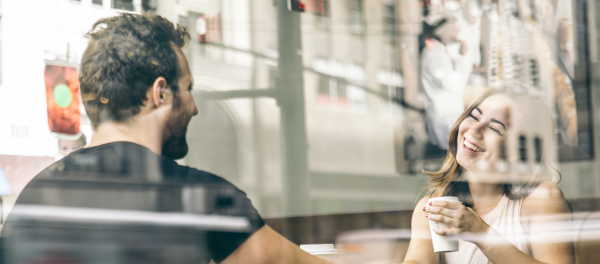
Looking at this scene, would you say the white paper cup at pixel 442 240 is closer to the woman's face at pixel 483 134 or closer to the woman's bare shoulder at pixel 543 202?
the woman's face at pixel 483 134

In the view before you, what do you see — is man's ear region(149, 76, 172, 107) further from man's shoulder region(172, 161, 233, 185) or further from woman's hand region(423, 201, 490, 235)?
woman's hand region(423, 201, 490, 235)

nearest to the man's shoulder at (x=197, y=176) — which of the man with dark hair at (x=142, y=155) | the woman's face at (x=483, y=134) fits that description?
the man with dark hair at (x=142, y=155)

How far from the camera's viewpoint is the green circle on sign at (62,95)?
1.81 metres

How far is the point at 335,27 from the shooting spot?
6.15 ft

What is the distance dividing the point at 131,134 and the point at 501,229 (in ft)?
4.50

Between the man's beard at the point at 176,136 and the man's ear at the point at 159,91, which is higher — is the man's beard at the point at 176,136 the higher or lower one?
the lower one

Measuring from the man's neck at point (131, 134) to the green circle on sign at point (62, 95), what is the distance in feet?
0.48

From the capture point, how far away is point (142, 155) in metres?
1.83

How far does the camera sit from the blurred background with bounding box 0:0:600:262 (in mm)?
1776

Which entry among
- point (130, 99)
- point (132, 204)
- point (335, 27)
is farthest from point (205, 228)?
point (335, 27)

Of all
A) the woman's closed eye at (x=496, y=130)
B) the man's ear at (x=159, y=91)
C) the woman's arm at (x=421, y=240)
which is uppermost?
the man's ear at (x=159, y=91)

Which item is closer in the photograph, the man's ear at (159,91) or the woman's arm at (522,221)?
the woman's arm at (522,221)

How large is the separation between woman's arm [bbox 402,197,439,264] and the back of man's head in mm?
992

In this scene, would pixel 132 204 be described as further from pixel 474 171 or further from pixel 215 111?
pixel 474 171
